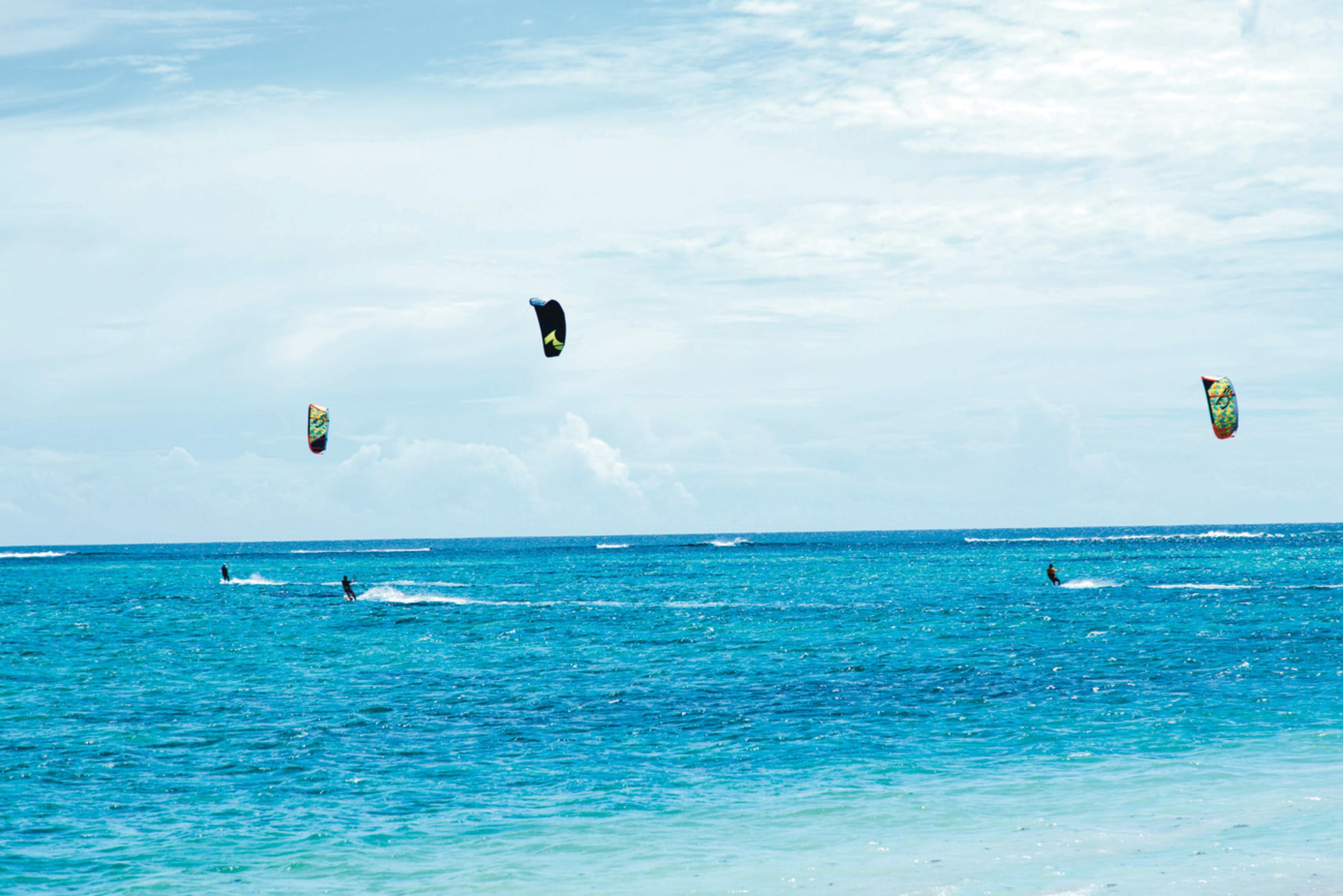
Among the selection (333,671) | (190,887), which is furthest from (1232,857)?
(333,671)

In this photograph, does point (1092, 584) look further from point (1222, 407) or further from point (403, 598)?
point (403, 598)

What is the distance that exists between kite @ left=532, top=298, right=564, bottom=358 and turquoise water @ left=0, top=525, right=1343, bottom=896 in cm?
934

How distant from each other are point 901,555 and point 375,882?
13868 centimetres

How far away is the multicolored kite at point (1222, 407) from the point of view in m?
63.0

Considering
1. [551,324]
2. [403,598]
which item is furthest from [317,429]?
[551,324]

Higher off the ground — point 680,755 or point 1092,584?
point 680,755

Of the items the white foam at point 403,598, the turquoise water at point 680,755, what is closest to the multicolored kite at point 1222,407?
the turquoise water at point 680,755

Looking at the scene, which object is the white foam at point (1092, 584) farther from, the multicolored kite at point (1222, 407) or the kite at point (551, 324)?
the kite at point (551, 324)

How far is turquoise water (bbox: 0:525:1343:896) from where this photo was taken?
48.6 ft

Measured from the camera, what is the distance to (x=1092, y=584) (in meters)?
78.9

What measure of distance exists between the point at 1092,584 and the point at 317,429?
50954 millimetres

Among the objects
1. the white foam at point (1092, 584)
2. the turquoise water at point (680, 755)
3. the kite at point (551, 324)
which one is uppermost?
the kite at point (551, 324)

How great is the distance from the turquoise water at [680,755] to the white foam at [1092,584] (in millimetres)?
23487

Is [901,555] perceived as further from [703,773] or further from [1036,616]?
[703,773]
